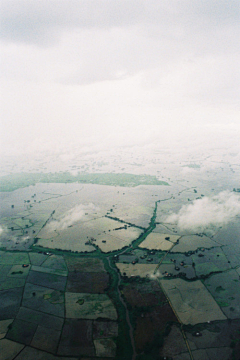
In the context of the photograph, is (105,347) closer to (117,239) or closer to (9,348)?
(9,348)

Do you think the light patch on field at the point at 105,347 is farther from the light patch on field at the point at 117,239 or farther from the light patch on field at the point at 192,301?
the light patch on field at the point at 117,239

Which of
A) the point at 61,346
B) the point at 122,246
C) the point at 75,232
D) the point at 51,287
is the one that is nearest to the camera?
the point at 61,346

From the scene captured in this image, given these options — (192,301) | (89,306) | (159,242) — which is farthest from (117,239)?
(192,301)

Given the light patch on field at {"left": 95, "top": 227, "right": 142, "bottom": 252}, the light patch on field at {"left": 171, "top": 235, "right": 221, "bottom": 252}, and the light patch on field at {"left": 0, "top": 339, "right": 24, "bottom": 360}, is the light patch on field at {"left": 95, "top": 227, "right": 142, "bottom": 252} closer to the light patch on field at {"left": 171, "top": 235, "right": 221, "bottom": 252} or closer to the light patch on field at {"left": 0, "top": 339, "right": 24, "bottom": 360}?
the light patch on field at {"left": 171, "top": 235, "right": 221, "bottom": 252}

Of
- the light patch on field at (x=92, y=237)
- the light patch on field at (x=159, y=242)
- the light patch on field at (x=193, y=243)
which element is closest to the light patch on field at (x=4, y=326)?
the light patch on field at (x=92, y=237)

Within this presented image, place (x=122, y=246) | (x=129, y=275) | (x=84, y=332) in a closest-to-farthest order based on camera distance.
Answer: (x=84, y=332)
(x=129, y=275)
(x=122, y=246)

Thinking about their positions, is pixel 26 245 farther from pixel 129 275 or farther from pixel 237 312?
pixel 237 312

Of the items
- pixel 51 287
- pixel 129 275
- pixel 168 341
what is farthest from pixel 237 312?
pixel 51 287

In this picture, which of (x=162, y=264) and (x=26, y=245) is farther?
(x=26, y=245)
